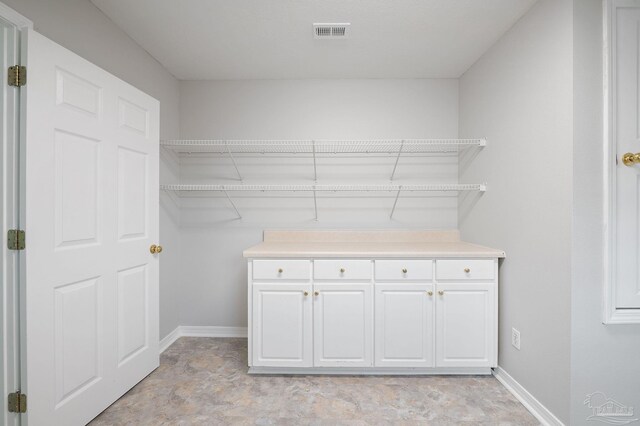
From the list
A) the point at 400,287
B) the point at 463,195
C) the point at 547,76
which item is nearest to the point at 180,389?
the point at 400,287

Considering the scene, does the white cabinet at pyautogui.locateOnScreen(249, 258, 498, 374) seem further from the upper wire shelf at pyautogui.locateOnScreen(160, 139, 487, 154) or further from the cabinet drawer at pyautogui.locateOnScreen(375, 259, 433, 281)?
the upper wire shelf at pyautogui.locateOnScreen(160, 139, 487, 154)

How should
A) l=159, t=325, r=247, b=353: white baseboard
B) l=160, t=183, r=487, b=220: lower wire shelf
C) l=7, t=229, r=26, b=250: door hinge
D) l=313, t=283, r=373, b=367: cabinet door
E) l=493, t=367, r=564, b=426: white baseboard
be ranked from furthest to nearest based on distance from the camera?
l=159, t=325, r=247, b=353: white baseboard
l=160, t=183, r=487, b=220: lower wire shelf
l=313, t=283, r=373, b=367: cabinet door
l=493, t=367, r=564, b=426: white baseboard
l=7, t=229, r=26, b=250: door hinge

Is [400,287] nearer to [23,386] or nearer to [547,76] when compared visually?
[547,76]

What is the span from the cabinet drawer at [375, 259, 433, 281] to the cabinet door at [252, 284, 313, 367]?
0.50m

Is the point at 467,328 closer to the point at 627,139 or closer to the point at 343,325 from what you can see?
the point at 343,325

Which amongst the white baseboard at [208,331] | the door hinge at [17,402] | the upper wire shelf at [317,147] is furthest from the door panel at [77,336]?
the upper wire shelf at [317,147]

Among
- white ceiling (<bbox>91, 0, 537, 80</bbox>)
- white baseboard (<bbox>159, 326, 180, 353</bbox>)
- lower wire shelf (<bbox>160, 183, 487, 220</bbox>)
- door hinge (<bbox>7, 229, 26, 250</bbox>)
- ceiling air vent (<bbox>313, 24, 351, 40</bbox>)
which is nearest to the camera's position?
door hinge (<bbox>7, 229, 26, 250</bbox>)

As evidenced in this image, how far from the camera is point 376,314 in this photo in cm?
202

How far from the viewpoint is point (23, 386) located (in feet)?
4.34

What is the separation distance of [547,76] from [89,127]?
243 centimetres

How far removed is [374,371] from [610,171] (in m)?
1.75

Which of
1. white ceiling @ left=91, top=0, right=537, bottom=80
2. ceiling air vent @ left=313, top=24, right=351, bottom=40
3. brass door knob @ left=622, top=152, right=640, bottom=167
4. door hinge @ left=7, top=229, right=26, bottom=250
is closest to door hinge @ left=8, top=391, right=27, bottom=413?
door hinge @ left=7, top=229, right=26, bottom=250

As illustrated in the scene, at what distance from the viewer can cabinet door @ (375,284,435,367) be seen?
2.01 m

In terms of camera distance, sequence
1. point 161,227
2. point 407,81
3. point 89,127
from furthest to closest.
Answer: point 407,81 → point 161,227 → point 89,127
